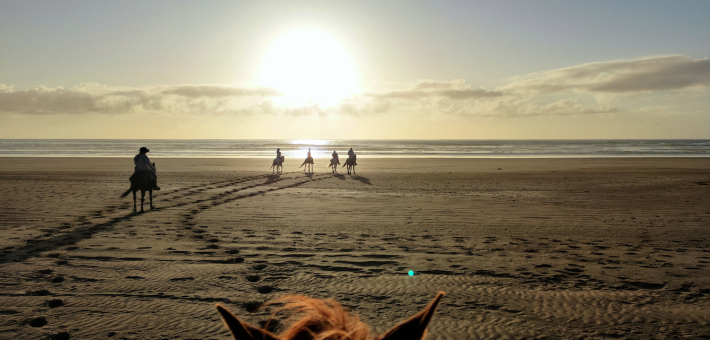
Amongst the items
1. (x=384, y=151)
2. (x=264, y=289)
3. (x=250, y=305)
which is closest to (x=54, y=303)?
(x=250, y=305)

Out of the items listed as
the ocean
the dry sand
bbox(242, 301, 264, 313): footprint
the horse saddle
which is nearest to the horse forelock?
the dry sand

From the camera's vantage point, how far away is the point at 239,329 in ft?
3.53

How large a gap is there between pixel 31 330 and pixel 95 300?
33.1 inches

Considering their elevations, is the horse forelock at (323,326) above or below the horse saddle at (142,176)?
above

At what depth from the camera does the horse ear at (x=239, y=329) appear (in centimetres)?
106

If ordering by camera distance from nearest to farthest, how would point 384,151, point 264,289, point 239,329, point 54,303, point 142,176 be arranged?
point 239,329
point 54,303
point 264,289
point 142,176
point 384,151

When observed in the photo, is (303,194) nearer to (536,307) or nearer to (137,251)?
(137,251)

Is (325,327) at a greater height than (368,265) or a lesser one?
greater

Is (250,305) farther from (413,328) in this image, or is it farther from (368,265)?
(413,328)

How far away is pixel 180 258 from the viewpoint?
709 centimetres

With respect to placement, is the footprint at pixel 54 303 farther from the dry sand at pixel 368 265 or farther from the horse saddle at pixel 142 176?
the horse saddle at pixel 142 176

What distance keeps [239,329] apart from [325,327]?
29 cm

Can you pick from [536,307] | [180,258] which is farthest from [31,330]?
[536,307]

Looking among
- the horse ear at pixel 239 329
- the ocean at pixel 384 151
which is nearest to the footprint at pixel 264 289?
the horse ear at pixel 239 329
